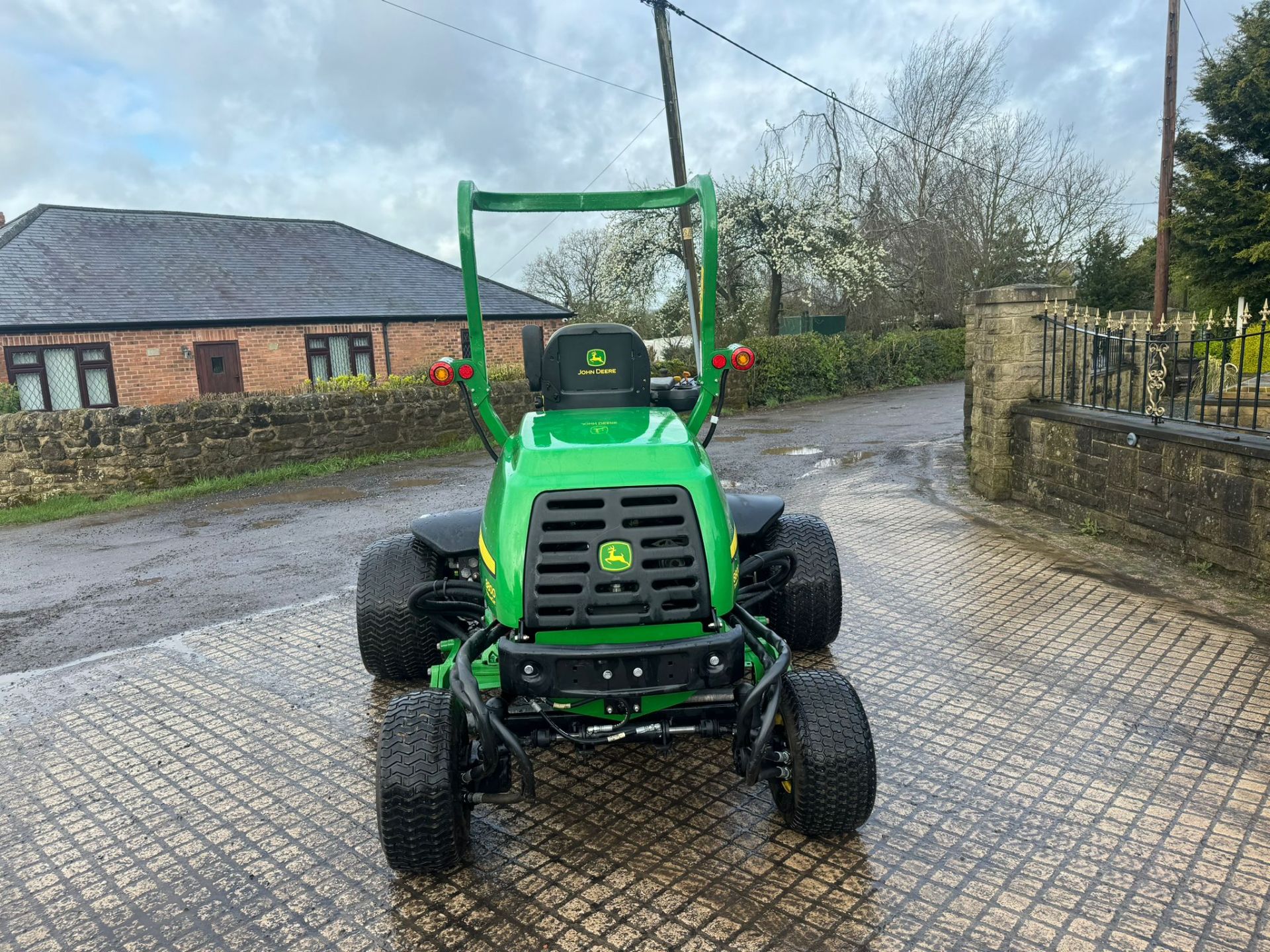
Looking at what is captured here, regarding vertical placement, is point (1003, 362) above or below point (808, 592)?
above

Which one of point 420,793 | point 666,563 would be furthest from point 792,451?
point 420,793

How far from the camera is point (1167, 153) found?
56.8ft

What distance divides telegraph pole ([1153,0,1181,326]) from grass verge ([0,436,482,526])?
46.4 feet

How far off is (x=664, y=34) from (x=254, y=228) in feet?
42.7

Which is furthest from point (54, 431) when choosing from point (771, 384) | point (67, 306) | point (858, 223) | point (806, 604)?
point (858, 223)

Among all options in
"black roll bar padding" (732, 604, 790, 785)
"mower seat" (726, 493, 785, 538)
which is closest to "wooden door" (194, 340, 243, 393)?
"mower seat" (726, 493, 785, 538)

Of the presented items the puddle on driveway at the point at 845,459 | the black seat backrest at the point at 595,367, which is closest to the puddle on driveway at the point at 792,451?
the puddle on driveway at the point at 845,459

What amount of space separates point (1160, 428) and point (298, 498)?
9064mm

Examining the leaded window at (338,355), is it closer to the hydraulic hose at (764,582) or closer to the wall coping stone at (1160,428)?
the wall coping stone at (1160,428)

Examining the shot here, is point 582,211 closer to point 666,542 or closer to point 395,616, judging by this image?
point 666,542

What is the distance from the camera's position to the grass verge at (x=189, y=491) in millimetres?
10656

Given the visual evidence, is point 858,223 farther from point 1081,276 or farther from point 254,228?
point 254,228

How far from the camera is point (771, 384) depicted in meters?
19.4

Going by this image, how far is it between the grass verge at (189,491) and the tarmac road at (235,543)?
1.02 ft
